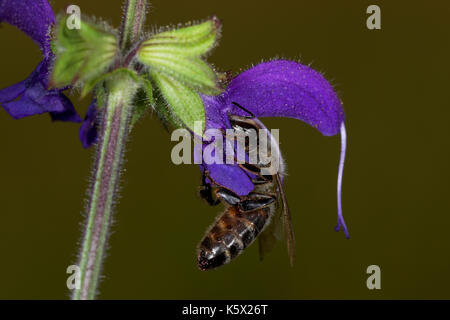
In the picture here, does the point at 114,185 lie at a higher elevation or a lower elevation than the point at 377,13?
lower

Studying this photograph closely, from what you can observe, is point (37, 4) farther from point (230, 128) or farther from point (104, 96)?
point (230, 128)

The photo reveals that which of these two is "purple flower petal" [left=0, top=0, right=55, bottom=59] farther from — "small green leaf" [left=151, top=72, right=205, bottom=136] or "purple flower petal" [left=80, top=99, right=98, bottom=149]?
"small green leaf" [left=151, top=72, right=205, bottom=136]

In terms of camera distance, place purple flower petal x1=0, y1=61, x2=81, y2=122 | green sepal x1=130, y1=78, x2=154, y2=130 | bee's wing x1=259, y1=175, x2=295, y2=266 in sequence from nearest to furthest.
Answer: green sepal x1=130, y1=78, x2=154, y2=130
purple flower petal x1=0, y1=61, x2=81, y2=122
bee's wing x1=259, y1=175, x2=295, y2=266

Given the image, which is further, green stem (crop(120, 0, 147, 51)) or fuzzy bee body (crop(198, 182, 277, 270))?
fuzzy bee body (crop(198, 182, 277, 270))

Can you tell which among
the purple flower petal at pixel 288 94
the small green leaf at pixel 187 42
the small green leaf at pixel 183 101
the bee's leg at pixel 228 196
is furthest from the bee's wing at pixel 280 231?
the small green leaf at pixel 187 42

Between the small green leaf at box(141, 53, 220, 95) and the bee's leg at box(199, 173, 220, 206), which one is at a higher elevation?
the small green leaf at box(141, 53, 220, 95)

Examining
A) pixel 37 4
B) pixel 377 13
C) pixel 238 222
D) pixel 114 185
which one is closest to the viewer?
pixel 114 185

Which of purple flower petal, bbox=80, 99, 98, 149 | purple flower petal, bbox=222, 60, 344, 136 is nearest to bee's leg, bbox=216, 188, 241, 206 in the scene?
purple flower petal, bbox=222, 60, 344, 136

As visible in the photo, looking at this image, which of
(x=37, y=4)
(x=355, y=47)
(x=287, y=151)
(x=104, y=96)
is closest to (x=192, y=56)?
(x=104, y=96)
